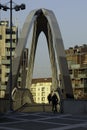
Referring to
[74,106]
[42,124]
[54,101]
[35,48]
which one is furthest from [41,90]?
[42,124]

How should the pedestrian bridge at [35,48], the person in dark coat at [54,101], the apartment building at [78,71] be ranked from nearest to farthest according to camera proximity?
the person in dark coat at [54,101]
the pedestrian bridge at [35,48]
the apartment building at [78,71]

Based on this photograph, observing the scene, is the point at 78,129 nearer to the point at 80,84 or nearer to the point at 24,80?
A: the point at 24,80

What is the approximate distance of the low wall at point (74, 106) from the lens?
32625 mm

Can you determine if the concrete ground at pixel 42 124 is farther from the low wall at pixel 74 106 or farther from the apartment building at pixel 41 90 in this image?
the apartment building at pixel 41 90

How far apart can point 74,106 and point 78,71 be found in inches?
3062

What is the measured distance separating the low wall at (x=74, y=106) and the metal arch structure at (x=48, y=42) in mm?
7555

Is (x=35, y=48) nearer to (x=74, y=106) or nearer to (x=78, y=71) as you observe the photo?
(x=74, y=106)

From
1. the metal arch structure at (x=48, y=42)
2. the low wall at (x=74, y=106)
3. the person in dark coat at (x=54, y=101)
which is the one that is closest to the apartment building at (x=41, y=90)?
the metal arch structure at (x=48, y=42)

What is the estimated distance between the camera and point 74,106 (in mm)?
33031

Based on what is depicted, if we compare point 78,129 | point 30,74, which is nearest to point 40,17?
point 30,74

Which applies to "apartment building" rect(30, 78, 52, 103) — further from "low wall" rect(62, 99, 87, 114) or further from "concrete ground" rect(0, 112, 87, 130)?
"concrete ground" rect(0, 112, 87, 130)

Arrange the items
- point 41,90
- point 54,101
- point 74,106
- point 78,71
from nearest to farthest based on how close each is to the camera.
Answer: point 54,101, point 74,106, point 78,71, point 41,90

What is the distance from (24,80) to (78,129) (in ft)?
114

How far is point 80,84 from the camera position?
4227 inches
